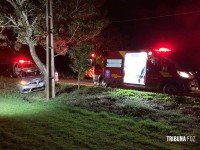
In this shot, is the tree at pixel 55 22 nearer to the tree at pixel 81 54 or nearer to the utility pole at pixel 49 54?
the utility pole at pixel 49 54

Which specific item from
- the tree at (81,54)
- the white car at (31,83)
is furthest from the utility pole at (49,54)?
the white car at (31,83)

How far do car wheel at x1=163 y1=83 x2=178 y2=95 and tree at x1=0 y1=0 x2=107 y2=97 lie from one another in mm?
4945

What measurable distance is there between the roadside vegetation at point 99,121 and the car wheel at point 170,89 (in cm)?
257

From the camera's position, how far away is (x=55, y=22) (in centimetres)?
1823

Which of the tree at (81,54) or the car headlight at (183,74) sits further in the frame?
the tree at (81,54)

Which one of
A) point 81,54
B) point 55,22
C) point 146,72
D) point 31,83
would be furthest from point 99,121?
point 31,83

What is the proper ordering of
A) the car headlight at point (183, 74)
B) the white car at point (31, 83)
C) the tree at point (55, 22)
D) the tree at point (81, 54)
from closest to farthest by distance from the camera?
the tree at point (55, 22), the car headlight at point (183, 74), the tree at point (81, 54), the white car at point (31, 83)

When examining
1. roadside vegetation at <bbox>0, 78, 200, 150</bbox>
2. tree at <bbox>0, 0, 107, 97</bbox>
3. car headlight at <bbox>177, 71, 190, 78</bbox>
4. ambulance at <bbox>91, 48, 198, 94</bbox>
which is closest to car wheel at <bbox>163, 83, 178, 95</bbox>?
ambulance at <bbox>91, 48, 198, 94</bbox>

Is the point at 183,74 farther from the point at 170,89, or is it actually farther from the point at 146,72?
the point at 146,72

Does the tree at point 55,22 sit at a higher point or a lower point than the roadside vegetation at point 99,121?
higher

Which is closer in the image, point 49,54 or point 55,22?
point 49,54

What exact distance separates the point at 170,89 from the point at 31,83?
306 inches

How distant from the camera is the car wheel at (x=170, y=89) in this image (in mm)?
17478

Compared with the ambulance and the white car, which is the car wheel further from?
the white car
